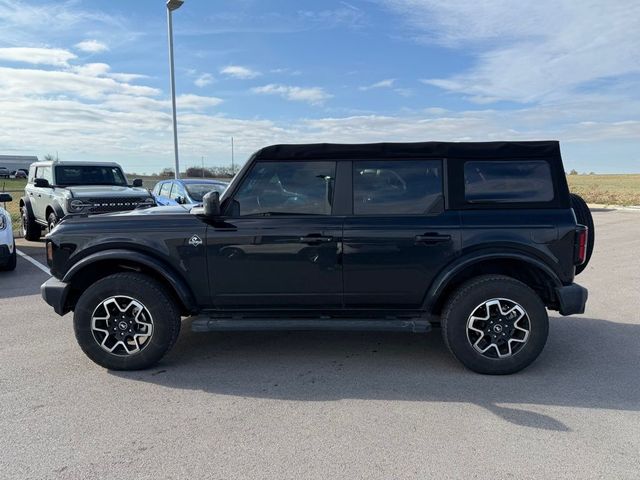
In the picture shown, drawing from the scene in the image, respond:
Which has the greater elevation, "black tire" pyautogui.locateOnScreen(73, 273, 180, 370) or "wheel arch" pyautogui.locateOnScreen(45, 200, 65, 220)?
"wheel arch" pyautogui.locateOnScreen(45, 200, 65, 220)

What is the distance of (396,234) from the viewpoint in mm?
3955

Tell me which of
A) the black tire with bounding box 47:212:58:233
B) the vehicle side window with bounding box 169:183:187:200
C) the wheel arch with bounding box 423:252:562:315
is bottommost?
the wheel arch with bounding box 423:252:562:315

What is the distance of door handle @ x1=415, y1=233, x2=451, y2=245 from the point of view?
155 inches

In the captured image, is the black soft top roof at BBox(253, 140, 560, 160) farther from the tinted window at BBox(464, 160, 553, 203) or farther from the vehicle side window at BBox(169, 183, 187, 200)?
the vehicle side window at BBox(169, 183, 187, 200)

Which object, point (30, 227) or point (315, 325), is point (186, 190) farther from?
point (315, 325)

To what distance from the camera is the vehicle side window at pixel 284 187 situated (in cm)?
409

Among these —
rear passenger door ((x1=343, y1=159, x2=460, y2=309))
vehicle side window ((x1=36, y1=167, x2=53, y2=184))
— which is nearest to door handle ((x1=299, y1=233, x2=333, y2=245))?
rear passenger door ((x1=343, y1=159, x2=460, y2=309))

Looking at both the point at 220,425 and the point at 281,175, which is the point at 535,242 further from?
the point at 220,425

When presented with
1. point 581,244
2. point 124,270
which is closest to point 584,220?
point 581,244

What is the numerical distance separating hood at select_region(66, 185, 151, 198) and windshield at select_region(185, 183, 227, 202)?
947 mm

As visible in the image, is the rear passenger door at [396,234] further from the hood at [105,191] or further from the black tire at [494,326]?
the hood at [105,191]

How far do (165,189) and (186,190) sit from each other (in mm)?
1637

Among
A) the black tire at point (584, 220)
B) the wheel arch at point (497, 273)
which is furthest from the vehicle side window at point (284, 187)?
the black tire at point (584, 220)

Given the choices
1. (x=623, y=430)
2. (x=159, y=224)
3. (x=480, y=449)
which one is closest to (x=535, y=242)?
(x=623, y=430)
